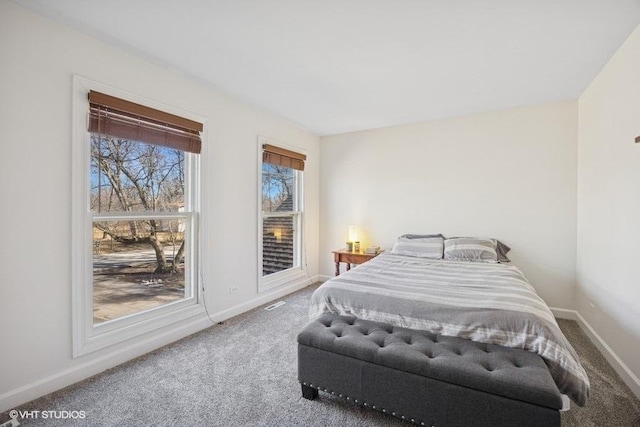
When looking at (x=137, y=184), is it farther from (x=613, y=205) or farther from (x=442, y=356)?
(x=613, y=205)

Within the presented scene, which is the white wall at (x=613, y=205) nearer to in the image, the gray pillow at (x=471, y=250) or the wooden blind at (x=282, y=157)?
the gray pillow at (x=471, y=250)

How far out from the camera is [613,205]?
2.27 meters

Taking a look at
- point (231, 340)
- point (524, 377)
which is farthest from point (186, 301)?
point (524, 377)

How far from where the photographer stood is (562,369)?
1470 millimetres

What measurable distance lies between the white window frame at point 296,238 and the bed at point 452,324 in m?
1.52

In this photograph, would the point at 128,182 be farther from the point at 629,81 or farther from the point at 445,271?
the point at 629,81

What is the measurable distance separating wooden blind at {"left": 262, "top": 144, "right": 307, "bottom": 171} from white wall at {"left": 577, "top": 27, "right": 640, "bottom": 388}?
327cm

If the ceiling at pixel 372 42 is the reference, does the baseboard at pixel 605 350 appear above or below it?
below

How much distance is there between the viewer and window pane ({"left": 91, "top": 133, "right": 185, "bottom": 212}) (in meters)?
2.19

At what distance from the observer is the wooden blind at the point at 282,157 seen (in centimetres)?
361

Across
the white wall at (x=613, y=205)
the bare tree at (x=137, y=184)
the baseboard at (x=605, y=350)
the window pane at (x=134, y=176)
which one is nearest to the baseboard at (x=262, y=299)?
the bare tree at (x=137, y=184)

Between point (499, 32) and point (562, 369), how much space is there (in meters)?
2.13

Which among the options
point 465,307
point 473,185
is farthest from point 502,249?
point 465,307

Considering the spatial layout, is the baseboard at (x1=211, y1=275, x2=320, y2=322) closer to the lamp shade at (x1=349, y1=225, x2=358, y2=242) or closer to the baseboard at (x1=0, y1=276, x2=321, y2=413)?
the baseboard at (x1=0, y1=276, x2=321, y2=413)
